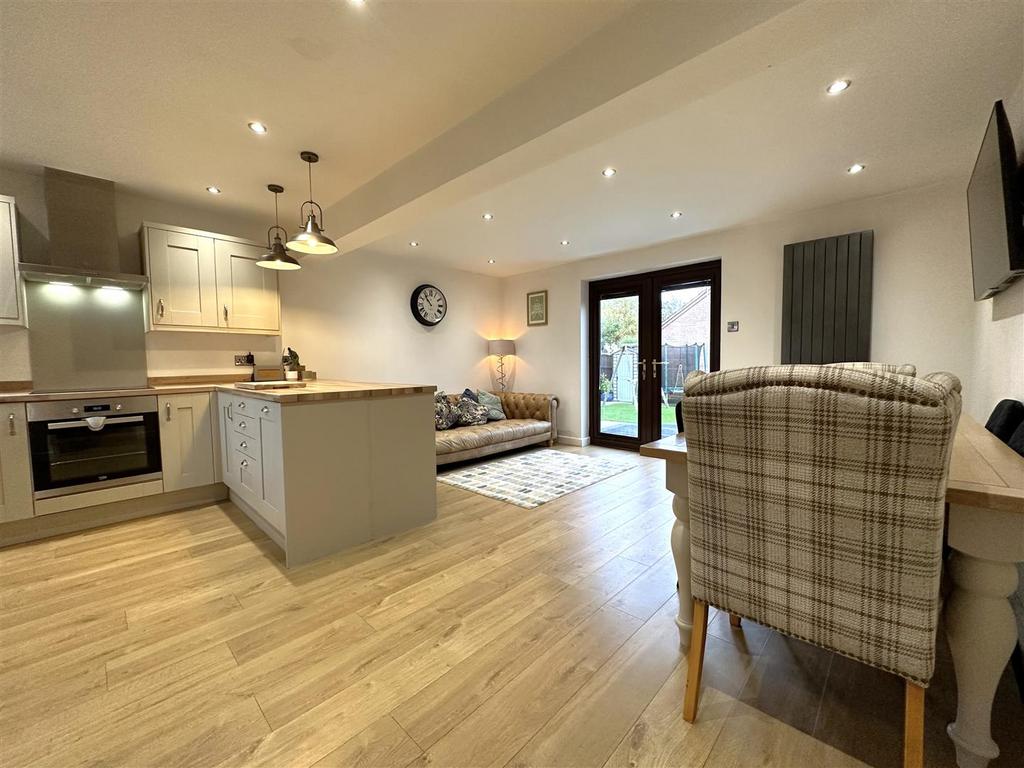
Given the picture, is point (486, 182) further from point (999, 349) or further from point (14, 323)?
point (14, 323)

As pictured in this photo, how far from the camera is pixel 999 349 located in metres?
2.22

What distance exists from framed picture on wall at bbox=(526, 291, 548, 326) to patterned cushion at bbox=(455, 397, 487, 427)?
1593 millimetres

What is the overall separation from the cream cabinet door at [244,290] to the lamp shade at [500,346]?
9.79 ft

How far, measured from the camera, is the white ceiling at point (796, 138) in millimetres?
1610

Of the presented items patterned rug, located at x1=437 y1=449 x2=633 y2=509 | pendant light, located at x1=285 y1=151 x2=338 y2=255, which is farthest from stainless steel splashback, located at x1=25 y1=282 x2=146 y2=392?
patterned rug, located at x1=437 y1=449 x2=633 y2=509

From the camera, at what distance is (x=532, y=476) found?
13.3ft

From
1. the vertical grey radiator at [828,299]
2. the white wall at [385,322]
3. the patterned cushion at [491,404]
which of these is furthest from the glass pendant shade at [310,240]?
the vertical grey radiator at [828,299]

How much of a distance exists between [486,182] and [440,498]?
248 cm

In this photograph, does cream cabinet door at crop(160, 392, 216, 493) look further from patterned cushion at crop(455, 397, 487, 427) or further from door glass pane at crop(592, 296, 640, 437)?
door glass pane at crop(592, 296, 640, 437)

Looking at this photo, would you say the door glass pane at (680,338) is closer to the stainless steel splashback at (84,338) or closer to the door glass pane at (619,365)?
the door glass pane at (619,365)

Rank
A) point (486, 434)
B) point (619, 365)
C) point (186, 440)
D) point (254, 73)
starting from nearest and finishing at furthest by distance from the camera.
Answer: point (254, 73) → point (186, 440) → point (486, 434) → point (619, 365)

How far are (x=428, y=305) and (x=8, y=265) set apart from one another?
11.6 feet

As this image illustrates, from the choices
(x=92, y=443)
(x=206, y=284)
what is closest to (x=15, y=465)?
(x=92, y=443)

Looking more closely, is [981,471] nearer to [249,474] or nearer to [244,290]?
[249,474]
